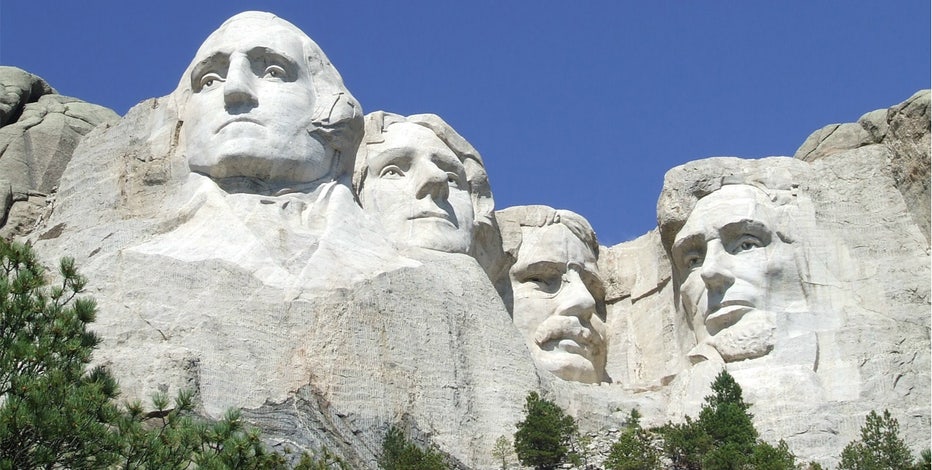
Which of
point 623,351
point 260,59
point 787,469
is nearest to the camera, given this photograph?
point 787,469

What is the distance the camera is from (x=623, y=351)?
22.2 metres

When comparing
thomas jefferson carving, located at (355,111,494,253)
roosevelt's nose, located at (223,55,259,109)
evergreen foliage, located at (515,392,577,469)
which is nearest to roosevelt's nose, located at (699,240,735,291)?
thomas jefferson carving, located at (355,111,494,253)

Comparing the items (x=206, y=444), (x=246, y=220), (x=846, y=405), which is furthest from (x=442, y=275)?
(x=206, y=444)

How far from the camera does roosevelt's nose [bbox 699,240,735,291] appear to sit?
20500 millimetres

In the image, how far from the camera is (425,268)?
62.2 feet

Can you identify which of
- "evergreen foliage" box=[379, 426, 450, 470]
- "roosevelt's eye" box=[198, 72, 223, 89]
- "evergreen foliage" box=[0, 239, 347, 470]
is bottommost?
"evergreen foliage" box=[0, 239, 347, 470]

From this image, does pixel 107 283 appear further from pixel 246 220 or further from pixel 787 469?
pixel 787 469

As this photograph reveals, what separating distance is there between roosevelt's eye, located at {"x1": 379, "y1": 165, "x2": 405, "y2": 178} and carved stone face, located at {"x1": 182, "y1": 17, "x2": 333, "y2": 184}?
4.61 feet

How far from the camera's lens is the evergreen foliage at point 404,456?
16547 mm

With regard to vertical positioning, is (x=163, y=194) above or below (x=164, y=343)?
above

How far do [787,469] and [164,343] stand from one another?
14.8ft

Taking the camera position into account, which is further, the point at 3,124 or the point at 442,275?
the point at 3,124

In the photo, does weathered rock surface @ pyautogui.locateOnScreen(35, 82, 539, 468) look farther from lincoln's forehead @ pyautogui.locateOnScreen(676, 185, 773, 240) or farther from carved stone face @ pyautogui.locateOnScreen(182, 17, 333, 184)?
lincoln's forehead @ pyautogui.locateOnScreen(676, 185, 773, 240)

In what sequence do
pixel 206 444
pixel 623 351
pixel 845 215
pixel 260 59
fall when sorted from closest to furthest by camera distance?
pixel 206 444 → pixel 260 59 → pixel 845 215 → pixel 623 351
